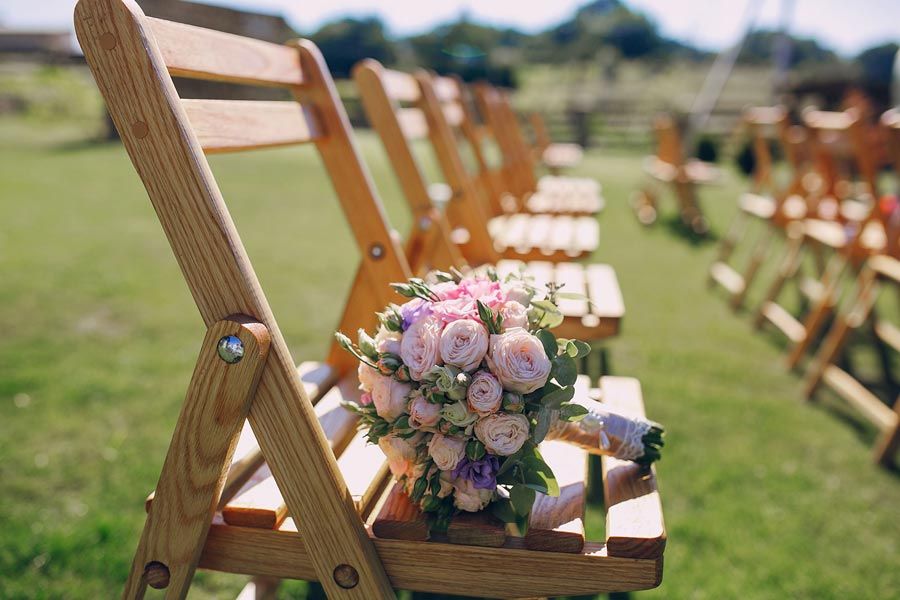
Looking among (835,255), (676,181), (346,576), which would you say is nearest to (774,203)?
(835,255)

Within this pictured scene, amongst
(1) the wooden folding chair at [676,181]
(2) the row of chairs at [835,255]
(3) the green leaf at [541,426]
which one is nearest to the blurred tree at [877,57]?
(1) the wooden folding chair at [676,181]

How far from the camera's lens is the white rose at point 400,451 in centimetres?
109

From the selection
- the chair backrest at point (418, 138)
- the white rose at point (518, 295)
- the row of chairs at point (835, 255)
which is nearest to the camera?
the white rose at point (518, 295)

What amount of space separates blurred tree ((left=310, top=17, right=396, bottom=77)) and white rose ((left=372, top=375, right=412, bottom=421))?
1082cm

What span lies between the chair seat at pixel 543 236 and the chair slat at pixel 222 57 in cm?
130

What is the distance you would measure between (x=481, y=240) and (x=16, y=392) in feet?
6.41

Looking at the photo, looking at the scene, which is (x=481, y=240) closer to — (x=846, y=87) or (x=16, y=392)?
(x=16, y=392)

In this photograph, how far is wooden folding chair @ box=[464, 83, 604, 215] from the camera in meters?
4.10

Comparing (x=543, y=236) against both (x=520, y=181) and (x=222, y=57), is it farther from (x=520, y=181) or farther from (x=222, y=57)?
(x=222, y=57)

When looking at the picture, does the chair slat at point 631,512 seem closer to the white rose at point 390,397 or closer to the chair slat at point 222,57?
the white rose at point 390,397

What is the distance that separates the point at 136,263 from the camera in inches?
207

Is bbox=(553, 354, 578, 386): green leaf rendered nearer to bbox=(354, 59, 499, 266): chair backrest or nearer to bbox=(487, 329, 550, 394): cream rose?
bbox=(487, 329, 550, 394): cream rose

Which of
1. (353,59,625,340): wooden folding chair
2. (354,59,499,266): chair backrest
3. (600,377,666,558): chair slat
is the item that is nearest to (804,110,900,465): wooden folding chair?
(353,59,625,340): wooden folding chair

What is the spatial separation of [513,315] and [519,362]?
4.1 inches
